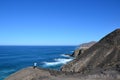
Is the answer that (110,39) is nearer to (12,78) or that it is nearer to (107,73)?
(107,73)

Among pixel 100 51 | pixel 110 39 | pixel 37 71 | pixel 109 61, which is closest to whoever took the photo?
pixel 37 71

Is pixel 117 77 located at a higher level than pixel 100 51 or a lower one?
lower

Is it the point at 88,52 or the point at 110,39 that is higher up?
the point at 110,39

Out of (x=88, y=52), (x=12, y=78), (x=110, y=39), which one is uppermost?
(x=110, y=39)

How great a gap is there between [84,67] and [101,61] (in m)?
3.27

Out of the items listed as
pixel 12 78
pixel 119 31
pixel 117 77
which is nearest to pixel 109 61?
pixel 119 31

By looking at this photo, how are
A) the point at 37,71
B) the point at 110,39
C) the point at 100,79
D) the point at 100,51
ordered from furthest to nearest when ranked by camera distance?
the point at 110,39, the point at 100,51, the point at 37,71, the point at 100,79

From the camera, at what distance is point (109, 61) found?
34.1 m

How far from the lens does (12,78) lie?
89.1 feet

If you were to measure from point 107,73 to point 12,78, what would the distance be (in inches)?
516

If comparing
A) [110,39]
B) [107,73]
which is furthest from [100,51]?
[107,73]

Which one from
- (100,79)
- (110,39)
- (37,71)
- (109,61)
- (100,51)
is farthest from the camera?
(110,39)

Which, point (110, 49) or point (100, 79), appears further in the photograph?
point (110, 49)

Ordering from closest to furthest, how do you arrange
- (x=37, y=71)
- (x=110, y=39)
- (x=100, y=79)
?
(x=100, y=79), (x=37, y=71), (x=110, y=39)
